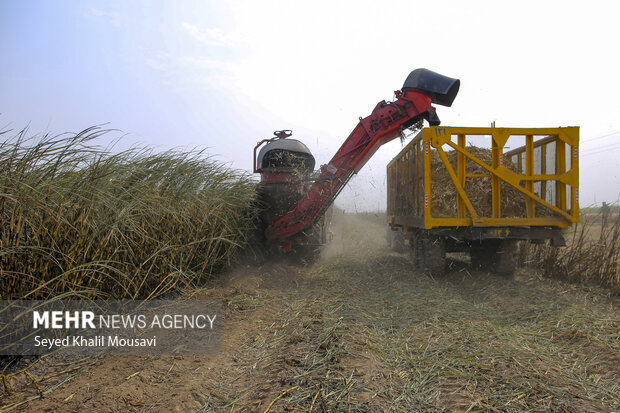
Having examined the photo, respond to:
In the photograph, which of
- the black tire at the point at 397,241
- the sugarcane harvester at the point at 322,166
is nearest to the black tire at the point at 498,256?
the sugarcane harvester at the point at 322,166

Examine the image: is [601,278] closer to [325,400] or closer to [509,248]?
[509,248]

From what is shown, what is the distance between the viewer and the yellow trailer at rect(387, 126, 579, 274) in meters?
5.54

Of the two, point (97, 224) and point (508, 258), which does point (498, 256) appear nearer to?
point (508, 258)

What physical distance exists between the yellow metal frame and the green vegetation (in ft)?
10.8

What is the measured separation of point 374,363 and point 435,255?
3693mm

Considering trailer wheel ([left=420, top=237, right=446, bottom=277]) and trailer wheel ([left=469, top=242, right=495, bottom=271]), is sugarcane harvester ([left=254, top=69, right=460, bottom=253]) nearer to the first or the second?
trailer wheel ([left=420, top=237, right=446, bottom=277])

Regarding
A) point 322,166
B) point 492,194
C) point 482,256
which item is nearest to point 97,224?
point 322,166

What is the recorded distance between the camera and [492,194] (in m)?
5.74

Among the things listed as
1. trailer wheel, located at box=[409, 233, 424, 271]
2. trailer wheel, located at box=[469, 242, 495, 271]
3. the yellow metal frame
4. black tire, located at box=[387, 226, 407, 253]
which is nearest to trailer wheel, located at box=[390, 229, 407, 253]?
black tire, located at box=[387, 226, 407, 253]

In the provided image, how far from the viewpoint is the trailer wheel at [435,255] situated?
6082 mm

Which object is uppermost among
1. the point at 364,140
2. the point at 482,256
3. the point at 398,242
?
the point at 364,140

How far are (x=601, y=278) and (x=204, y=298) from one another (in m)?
5.54

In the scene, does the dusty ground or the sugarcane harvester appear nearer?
the dusty ground

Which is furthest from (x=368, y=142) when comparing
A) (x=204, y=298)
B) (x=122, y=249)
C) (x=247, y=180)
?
(x=122, y=249)
